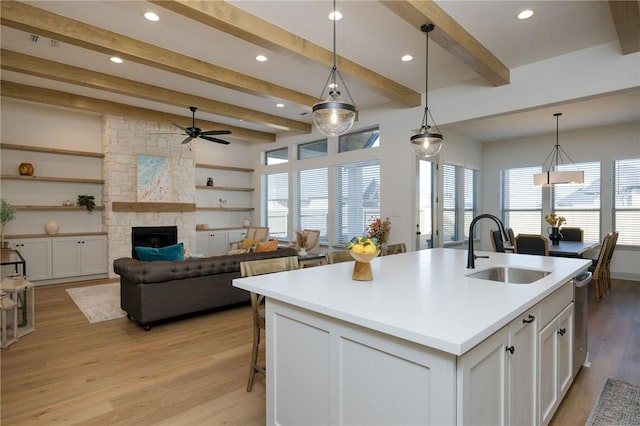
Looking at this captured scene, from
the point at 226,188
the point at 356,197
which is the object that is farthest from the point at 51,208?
the point at 356,197

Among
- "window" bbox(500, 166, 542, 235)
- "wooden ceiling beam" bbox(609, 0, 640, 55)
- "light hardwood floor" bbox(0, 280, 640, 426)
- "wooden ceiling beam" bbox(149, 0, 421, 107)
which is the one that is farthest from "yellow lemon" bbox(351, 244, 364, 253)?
"window" bbox(500, 166, 542, 235)

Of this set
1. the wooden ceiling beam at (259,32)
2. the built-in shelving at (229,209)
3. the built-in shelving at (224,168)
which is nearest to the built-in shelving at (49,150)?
the built-in shelving at (224,168)

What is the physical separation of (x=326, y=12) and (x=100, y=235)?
5929 mm

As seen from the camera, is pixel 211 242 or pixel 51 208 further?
pixel 211 242

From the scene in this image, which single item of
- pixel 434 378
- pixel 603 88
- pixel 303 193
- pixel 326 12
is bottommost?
pixel 434 378

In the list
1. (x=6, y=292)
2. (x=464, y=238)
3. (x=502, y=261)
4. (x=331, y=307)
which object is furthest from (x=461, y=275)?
(x=464, y=238)

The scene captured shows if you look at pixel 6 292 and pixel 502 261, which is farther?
pixel 6 292

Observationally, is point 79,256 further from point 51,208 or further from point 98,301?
point 98,301

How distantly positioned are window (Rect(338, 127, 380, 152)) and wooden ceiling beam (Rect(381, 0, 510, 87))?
230cm

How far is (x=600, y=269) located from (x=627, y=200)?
7.08 feet

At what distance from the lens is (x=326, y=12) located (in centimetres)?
328

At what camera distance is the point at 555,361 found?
2.09 meters

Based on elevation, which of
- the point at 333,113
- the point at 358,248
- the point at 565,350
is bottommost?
the point at 565,350

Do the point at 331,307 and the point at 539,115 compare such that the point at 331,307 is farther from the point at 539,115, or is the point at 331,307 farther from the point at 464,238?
the point at 464,238
